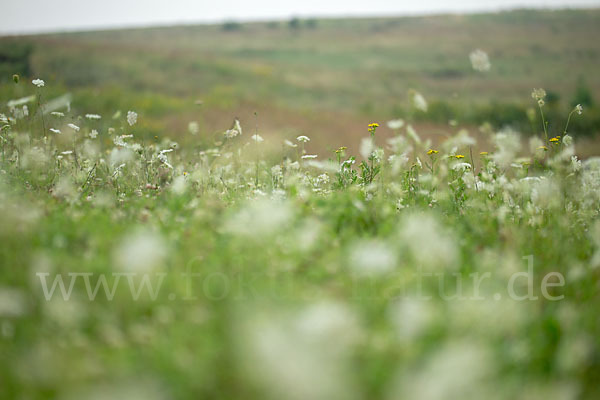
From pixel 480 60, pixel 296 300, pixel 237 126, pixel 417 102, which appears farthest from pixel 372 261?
pixel 480 60

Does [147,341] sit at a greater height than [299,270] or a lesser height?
lesser

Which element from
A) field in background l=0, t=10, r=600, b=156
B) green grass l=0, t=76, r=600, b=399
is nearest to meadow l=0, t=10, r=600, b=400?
green grass l=0, t=76, r=600, b=399

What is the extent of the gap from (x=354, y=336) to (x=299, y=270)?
0.72 meters

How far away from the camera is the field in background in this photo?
42.6 ft

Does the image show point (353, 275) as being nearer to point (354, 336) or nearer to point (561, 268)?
point (354, 336)

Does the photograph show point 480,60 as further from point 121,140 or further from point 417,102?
point 121,140

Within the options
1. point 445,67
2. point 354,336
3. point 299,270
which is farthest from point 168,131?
point 445,67

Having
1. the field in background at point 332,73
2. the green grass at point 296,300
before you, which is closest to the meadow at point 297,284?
the green grass at point 296,300

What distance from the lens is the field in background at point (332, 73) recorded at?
13.0 meters

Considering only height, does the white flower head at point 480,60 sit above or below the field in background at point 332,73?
below

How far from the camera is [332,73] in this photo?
1134 inches

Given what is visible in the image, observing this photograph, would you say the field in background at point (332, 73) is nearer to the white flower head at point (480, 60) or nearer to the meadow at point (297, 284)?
the white flower head at point (480, 60)

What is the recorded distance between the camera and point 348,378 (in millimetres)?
1397

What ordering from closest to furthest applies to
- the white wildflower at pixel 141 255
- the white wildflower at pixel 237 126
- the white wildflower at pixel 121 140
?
the white wildflower at pixel 141 255, the white wildflower at pixel 121 140, the white wildflower at pixel 237 126
